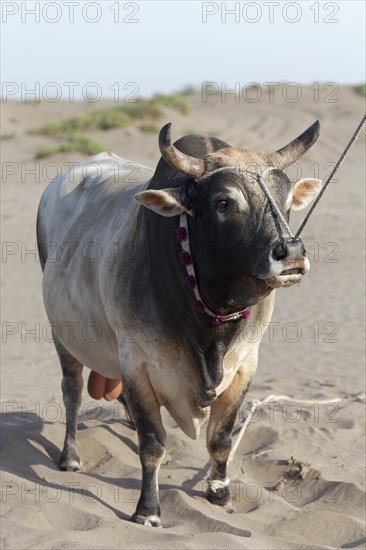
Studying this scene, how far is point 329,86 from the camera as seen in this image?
3384 centimetres

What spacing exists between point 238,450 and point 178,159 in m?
2.53

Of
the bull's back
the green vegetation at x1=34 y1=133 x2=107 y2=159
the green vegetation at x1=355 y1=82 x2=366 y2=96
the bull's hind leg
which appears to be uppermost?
the bull's back

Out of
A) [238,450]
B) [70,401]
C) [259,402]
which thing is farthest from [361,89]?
[70,401]

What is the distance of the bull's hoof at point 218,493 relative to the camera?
572cm

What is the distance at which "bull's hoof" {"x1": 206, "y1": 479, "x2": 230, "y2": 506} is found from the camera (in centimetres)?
572

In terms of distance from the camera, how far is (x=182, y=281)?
5098 mm

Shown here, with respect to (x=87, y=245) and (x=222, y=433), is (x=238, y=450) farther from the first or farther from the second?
(x=87, y=245)

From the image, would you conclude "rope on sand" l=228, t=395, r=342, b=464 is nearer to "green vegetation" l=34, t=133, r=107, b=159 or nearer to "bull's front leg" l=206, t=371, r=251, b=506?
"bull's front leg" l=206, t=371, r=251, b=506

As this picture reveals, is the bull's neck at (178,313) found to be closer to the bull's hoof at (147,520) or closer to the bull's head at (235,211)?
the bull's head at (235,211)

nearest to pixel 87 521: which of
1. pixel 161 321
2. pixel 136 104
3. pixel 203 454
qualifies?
pixel 161 321

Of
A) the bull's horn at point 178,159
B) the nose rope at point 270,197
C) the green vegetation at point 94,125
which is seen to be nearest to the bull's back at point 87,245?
the bull's horn at point 178,159

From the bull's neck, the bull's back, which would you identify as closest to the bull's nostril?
the bull's neck

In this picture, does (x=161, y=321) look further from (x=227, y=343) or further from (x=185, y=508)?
(x=185, y=508)

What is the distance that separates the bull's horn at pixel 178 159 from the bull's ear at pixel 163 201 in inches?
4.8
